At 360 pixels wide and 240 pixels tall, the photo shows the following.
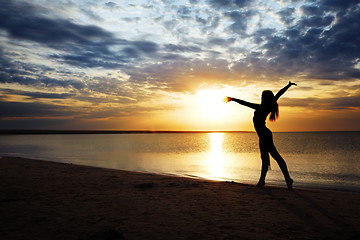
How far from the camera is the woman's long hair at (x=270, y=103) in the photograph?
796cm

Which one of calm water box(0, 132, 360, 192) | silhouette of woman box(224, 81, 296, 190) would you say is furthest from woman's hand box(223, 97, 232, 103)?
calm water box(0, 132, 360, 192)

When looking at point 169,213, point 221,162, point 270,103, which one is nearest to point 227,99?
point 270,103

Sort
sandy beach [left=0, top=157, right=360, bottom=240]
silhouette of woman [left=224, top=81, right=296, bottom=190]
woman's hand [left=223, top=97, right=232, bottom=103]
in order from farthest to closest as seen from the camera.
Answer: silhouette of woman [left=224, top=81, right=296, bottom=190] < woman's hand [left=223, top=97, right=232, bottom=103] < sandy beach [left=0, top=157, right=360, bottom=240]

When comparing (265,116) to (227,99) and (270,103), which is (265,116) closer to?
(270,103)

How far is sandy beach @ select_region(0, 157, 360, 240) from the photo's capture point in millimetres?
4223

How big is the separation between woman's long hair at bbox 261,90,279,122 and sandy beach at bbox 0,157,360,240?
240cm

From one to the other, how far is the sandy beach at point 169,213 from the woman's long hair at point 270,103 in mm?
2396

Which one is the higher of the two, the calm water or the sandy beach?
the sandy beach

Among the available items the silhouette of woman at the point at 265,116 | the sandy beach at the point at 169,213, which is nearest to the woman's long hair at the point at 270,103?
the silhouette of woman at the point at 265,116

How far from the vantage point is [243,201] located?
6.50 m

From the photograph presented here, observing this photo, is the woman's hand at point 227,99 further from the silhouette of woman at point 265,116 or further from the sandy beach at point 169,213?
the sandy beach at point 169,213

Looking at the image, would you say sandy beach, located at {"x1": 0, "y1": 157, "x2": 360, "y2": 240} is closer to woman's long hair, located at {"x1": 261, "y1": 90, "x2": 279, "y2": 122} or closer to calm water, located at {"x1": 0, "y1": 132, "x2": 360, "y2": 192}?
woman's long hair, located at {"x1": 261, "y1": 90, "x2": 279, "y2": 122}

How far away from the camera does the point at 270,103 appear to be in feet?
26.1

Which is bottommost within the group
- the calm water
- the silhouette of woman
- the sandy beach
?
the calm water
